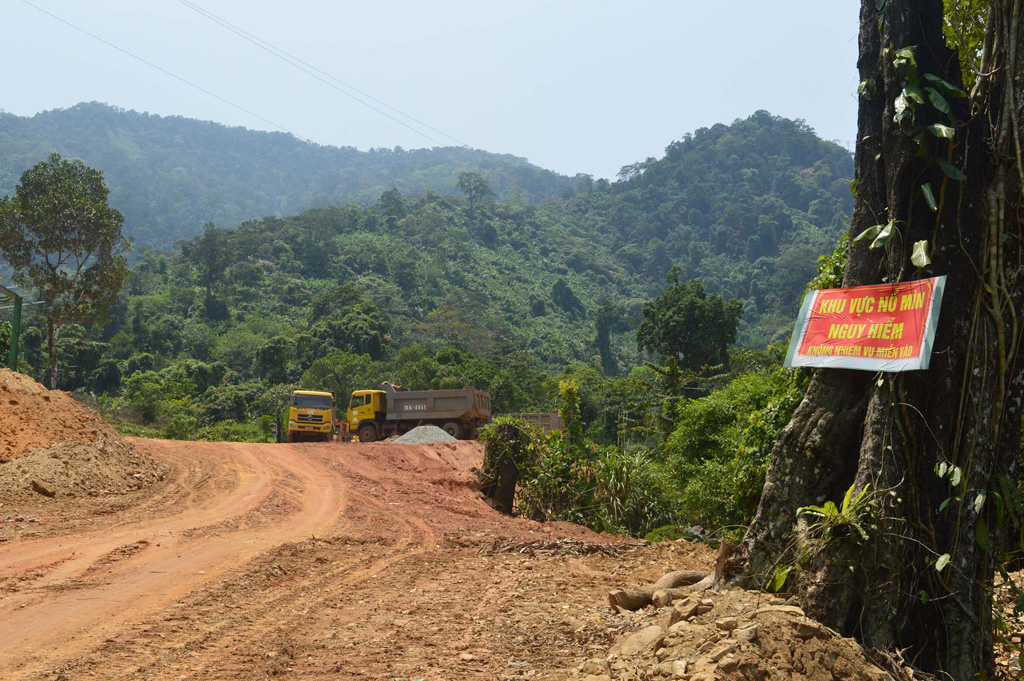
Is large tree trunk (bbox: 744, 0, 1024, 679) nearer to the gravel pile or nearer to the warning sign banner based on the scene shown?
the warning sign banner

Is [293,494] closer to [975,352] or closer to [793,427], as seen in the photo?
[793,427]

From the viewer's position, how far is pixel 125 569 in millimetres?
8133

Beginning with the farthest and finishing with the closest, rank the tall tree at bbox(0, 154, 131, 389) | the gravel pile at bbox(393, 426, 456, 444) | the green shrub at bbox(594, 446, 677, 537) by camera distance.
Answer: the tall tree at bbox(0, 154, 131, 389) → the gravel pile at bbox(393, 426, 456, 444) → the green shrub at bbox(594, 446, 677, 537)

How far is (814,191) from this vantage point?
5069 inches

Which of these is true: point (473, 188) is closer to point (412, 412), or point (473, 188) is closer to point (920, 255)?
point (412, 412)

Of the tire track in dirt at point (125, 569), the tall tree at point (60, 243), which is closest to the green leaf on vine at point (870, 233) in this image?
the tire track in dirt at point (125, 569)

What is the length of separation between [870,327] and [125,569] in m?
7.21

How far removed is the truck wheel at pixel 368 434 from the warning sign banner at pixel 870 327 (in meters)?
27.5

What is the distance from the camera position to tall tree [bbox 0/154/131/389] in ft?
96.8

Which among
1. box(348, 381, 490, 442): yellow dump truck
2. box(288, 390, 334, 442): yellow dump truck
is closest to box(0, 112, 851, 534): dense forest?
box(348, 381, 490, 442): yellow dump truck

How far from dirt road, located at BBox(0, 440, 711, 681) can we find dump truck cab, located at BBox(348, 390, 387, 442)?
1798cm

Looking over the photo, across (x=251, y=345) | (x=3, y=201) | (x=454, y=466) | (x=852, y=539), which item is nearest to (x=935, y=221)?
(x=852, y=539)

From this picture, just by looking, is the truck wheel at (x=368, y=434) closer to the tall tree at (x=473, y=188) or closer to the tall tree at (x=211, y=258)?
the tall tree at (x=211, y=258)

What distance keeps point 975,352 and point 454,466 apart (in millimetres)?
17542
